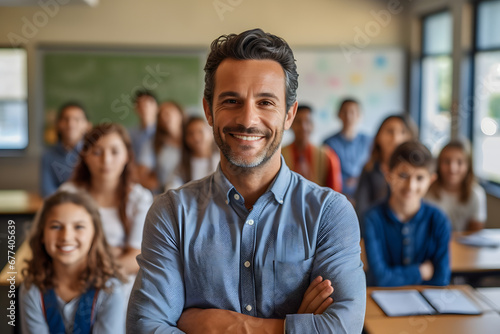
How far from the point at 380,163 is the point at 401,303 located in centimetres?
161

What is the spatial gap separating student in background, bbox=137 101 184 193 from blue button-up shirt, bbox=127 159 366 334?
292 cm

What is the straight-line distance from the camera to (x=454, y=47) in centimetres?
532

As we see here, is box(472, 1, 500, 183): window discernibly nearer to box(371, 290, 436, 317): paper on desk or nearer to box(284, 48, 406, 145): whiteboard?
box(284, 48, 406, 145): whiteboard

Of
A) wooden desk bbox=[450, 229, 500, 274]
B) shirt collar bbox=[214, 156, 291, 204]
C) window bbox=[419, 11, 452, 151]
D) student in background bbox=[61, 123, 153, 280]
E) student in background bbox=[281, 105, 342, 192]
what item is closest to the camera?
shirt collar bbox=[214, 156, 291, 204]

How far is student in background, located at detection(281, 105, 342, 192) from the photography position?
149 inches

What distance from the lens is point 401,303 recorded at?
2.35 m

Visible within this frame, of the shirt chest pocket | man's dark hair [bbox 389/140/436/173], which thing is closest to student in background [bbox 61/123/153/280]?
man's dark hair [bbox 389/140/436/173]

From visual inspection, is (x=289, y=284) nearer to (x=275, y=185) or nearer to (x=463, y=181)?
(x=275, y=185)

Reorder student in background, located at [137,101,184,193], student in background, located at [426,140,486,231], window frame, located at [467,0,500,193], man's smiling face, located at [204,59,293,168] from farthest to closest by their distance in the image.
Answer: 1. window frame, located at [467,0,500,193]
2. student in background, located at [137,101,184,193]
3. student in background, located at [426,140,486,231]
4. man's smiling face, located at [204,59,293,168]

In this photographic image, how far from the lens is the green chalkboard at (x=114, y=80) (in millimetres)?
6238

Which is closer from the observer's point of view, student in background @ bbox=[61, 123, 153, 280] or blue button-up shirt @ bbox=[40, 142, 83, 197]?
student in background @ bbox=[61, 123, 153, 280]

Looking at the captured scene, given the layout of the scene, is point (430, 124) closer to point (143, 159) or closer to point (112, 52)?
point (143, 159)

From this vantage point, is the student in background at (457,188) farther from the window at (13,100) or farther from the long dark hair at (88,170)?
the window at (13,100)

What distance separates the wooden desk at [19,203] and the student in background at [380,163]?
2.49 metres
